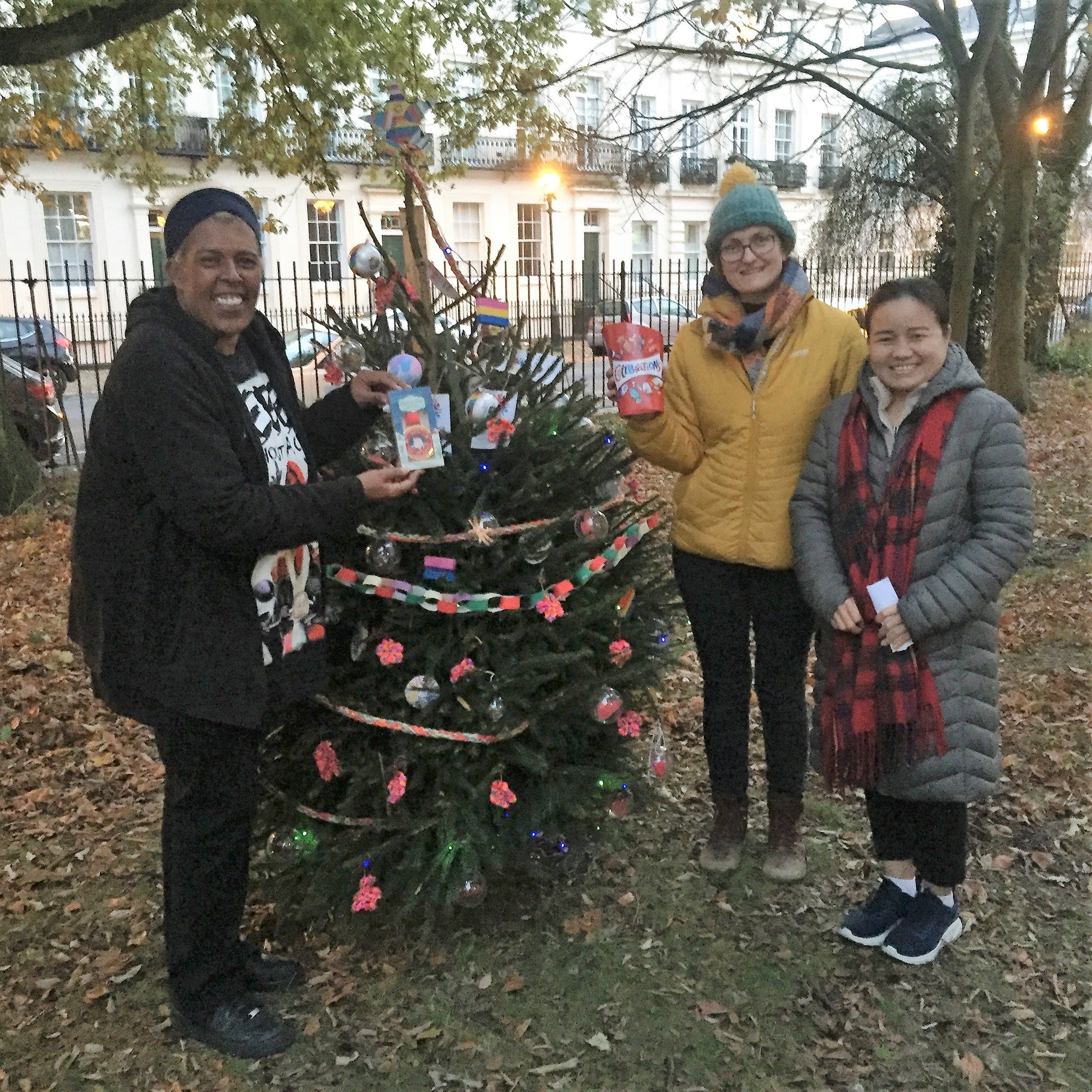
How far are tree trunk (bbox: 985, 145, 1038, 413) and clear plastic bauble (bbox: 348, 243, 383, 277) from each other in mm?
10108

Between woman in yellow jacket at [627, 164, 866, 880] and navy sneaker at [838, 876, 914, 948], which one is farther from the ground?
woman in yellow jacket at [627, 164, 866, 880]

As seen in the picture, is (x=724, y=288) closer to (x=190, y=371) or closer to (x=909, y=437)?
(x=909, y=437)

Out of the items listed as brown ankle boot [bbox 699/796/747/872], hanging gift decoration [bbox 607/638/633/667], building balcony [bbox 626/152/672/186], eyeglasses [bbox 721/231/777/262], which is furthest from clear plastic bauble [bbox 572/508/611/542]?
building balcony [bbox 626/152/672/186]

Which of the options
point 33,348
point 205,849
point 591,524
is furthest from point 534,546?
point 33,348

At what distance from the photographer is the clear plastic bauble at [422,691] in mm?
2828

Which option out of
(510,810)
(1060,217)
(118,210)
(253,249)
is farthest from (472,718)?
(118,210)

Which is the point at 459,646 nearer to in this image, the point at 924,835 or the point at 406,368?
the point at 406,368

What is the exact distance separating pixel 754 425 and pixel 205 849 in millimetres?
1989

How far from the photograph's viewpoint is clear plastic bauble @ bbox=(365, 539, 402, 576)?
281cm

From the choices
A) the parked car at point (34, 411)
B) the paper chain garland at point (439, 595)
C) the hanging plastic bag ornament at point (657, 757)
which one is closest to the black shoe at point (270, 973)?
the paper chain garland at point (439, 595)

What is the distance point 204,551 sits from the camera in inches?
97.5

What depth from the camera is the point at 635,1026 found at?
2906mm

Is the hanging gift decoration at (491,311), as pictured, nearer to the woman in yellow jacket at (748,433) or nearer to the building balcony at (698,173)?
the woman in yellow jacket at (748,433)

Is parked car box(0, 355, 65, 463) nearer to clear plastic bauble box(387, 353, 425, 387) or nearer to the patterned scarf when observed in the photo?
clear plastic bauble box(387, 353, 425, 387)
